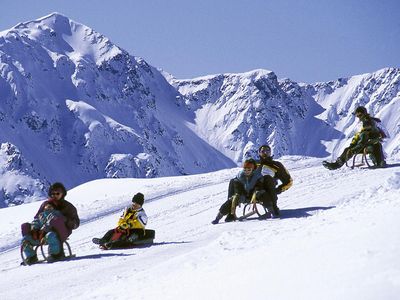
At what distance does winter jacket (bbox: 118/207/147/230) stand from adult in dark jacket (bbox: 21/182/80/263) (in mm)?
1117

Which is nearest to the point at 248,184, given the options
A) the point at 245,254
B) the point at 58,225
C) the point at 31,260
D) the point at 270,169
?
the point at 270,169

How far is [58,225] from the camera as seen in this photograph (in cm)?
1098

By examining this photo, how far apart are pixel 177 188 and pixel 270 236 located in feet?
42.1

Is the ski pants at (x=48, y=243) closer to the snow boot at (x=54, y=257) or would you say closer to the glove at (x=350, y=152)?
the snow boot at (x=54, y=257)

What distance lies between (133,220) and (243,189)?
9.16 feet

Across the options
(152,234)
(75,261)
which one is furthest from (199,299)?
(152,234)

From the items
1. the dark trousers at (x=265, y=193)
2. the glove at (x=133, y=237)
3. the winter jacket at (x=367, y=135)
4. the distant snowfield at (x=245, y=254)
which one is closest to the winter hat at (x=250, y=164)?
the dark trousers at (x=265, y=193)

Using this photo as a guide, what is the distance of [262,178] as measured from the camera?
13633 mm

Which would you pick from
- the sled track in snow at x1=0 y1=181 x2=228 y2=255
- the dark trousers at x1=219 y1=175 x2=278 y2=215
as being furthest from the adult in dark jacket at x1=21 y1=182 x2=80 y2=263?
the sled track in snow at x1=0 y1=181 x2=228 y2=255

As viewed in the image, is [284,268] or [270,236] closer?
[284,268]

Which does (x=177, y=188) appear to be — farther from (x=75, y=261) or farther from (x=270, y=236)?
(x=270, y=236)

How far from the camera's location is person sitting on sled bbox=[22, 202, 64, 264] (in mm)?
10945

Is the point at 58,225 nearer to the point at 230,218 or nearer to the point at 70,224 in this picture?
the point at 70,224

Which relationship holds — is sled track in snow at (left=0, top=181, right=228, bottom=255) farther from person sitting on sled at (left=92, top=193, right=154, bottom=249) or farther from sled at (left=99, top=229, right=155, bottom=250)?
sled at (left=99, top=229, right=155, bottom=250)
